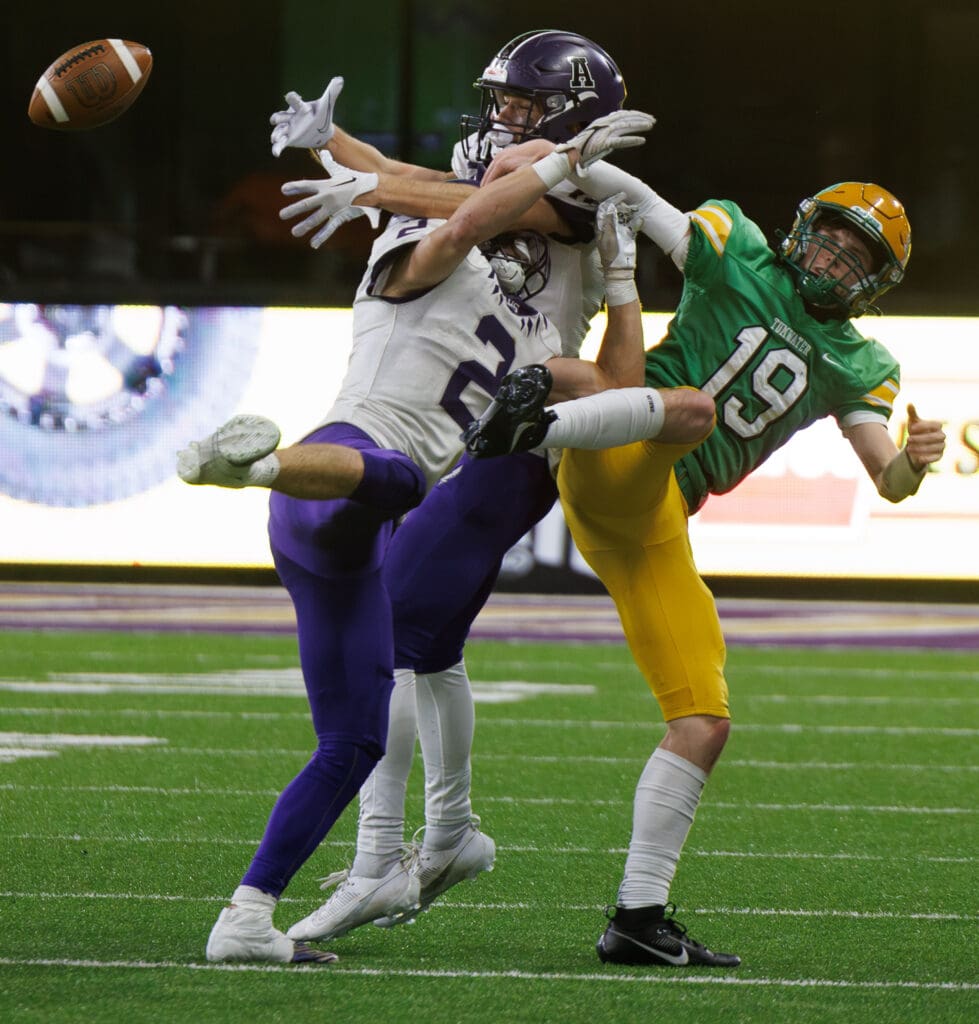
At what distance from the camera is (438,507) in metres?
3.95

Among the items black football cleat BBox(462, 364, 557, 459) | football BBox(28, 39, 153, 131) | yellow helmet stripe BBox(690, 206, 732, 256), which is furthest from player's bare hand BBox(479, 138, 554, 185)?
football BBox(28, 39, 153, 131)

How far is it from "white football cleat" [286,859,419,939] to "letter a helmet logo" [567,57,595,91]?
155 cm

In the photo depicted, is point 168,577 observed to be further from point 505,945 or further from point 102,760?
point 505,945

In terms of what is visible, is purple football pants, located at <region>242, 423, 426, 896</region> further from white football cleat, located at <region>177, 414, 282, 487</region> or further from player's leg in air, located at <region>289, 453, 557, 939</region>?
player's leg in air, located at <region>289, 453, 557, 939</region>

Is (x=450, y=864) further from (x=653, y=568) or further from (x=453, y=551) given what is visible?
(x=653, y=568)

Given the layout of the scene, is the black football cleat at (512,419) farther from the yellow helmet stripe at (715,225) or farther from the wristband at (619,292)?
the yellow helmet stripe at (715,225)

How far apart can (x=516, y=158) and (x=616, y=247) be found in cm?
25

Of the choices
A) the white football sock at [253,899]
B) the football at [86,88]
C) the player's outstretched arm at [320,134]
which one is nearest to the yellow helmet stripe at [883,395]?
the player's outstretched arm at [320,134]

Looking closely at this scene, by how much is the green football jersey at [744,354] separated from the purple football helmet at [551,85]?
0.31m

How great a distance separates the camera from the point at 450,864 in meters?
4.00

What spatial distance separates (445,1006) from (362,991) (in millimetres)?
170

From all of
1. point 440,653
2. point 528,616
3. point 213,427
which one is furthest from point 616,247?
point 528,616

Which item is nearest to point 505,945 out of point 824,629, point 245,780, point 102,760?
point 245,780

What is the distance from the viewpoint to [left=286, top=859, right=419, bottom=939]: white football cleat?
12.1ft
